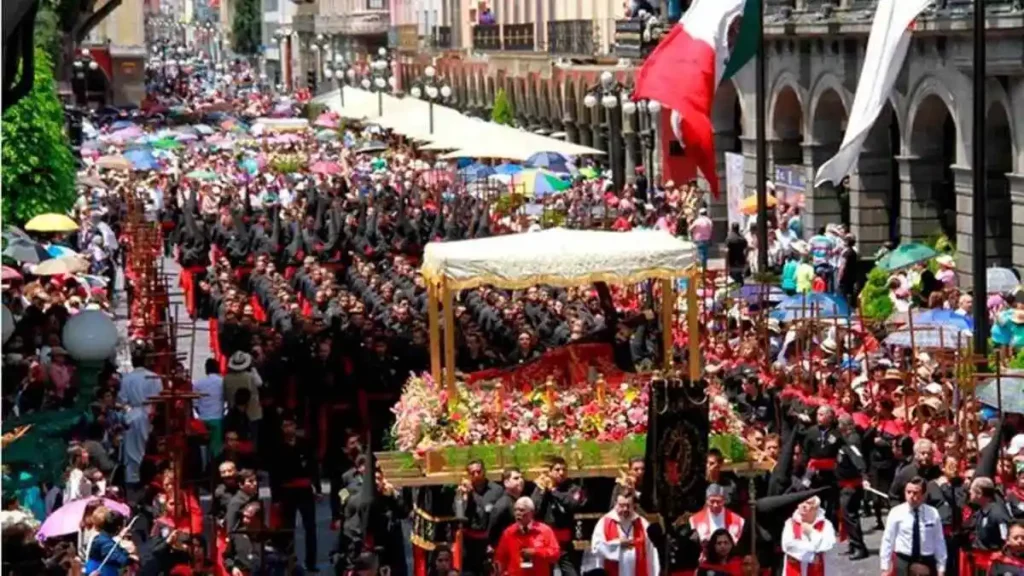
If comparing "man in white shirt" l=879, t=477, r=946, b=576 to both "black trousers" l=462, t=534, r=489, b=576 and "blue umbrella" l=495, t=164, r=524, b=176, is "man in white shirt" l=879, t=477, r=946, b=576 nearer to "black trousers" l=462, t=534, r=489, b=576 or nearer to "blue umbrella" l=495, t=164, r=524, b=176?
"black trousers" l=462, t=534, r=489, b=576

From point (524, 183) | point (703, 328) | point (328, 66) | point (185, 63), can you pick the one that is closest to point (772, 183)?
point (524, 183)

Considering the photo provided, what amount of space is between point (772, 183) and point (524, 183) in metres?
7.04

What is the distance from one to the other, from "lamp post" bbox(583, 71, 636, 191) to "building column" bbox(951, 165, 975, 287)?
15.5 meters

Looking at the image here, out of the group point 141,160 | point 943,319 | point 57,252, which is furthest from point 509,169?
point 943,319

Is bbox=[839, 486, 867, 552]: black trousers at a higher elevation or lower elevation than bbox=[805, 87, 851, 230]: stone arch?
lower

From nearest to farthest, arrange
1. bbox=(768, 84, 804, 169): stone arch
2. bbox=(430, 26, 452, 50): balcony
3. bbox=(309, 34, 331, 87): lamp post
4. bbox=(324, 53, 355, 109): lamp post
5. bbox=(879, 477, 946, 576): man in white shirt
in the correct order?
bbox=(879, 477, 946, 576): man in white shirt, bbox=(768, 84, 804, 169): stone arch, bbox=(430, 26, 452, 50): balcony, bbox=(324, 53, 355, 109): lamp post, bbox=(309, 34, 331, 87): lamp post

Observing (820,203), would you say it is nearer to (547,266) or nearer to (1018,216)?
(1018,216)

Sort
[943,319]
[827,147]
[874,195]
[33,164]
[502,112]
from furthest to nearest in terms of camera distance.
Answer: [502,112], [33,164], [827,147], [874,195], [943,319]

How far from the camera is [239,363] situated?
2327 cm

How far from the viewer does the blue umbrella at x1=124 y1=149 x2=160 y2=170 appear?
2400 inches

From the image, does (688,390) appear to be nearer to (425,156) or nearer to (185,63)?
(425,156)

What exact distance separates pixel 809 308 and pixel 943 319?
60.3 inches

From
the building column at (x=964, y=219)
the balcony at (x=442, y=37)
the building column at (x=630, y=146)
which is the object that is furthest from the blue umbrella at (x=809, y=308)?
the balcony at (x=442, y=37)

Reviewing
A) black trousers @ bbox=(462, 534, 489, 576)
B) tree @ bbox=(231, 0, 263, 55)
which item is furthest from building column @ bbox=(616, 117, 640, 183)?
tree @ bbox=(231, 0, 263, 55)
